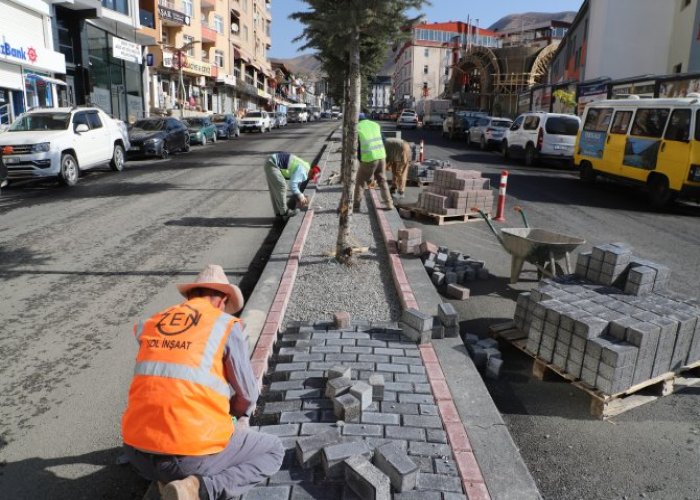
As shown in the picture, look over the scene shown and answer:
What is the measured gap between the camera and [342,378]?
3.78 meters

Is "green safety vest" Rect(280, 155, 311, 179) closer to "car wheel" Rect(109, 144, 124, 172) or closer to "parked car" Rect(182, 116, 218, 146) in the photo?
"car wheel" Rect(109, 144, 124, 172)

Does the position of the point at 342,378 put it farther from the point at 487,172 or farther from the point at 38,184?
the point at 487,172

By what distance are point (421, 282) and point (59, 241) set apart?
5.71m

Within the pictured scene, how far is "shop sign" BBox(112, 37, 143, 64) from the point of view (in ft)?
91.1

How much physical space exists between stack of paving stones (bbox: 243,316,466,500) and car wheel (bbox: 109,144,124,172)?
44.8 feet

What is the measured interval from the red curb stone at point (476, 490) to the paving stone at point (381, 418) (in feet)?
2.22

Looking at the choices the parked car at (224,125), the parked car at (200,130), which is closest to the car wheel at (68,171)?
the parked car at (200,130)

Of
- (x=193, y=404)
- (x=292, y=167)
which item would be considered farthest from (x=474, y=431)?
(x=292, y=167)

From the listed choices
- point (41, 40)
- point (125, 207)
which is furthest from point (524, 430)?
point (41, 40)

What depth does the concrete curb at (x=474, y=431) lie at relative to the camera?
2.99m

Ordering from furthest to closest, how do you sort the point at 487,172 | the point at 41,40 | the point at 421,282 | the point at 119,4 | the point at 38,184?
the point at 119,4 < the point at 41,40 < the point at 487,172 < the point at 38,184 < the point at 421,282

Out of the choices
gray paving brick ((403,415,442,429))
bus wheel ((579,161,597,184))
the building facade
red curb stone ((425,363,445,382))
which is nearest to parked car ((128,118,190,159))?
the building facade

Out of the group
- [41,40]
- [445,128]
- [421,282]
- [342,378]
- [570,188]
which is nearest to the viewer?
[342,378]

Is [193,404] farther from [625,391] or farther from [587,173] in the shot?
[587,173]
